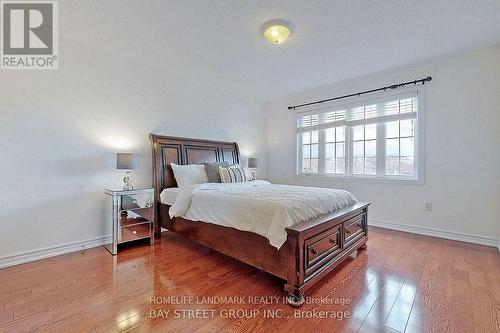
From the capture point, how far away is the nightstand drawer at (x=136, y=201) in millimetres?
2758

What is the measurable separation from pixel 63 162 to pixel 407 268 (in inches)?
152

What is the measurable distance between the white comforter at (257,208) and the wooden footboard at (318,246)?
83mm

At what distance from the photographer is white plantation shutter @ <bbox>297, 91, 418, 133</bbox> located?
3.45m

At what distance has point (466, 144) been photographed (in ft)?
9.80

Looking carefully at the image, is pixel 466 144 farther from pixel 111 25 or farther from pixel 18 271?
pixel 18 271

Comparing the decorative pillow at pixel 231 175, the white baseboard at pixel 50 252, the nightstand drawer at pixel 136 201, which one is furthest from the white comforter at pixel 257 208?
the white baseboard at pixel 50 252

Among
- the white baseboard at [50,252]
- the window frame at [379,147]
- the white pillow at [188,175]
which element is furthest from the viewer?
the window frame at [379,147]

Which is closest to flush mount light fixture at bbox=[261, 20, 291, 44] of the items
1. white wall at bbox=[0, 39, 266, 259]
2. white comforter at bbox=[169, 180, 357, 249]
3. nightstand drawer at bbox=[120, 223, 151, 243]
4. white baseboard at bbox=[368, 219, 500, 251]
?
white wall at bbox=[0, 39, 266, 259]

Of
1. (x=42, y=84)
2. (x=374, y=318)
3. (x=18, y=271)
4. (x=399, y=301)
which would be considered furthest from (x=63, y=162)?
(x=399, y=301)

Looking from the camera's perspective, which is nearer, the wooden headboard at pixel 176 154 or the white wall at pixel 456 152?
the white wall at pixel 456 152

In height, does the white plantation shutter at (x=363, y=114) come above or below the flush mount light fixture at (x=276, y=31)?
below

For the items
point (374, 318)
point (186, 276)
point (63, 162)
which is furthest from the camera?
point (63, 162)

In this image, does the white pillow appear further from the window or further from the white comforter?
the window

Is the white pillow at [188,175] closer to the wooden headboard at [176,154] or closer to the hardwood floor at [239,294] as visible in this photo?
the wooden headboard at [176,154]
